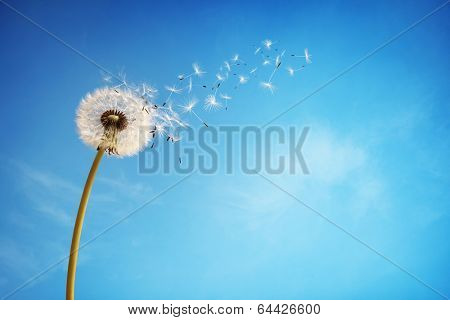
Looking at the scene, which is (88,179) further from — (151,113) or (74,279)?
(151,113)

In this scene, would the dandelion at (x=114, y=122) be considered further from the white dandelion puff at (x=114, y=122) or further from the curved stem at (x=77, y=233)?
the curved stem at (x=77, y=233)

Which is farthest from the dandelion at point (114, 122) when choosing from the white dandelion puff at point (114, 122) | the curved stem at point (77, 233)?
the curved stem at point (77, 233)

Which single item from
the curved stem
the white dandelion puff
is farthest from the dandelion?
the curved stem

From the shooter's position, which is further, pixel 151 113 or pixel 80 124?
pixel 151 113

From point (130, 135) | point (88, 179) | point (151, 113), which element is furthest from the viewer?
point (151, 113)

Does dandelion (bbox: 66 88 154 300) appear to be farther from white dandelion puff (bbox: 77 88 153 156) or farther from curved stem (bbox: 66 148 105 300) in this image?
curved stem (bbox: 66 148 105 300)

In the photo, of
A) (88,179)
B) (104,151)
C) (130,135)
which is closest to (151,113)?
(130,135)
